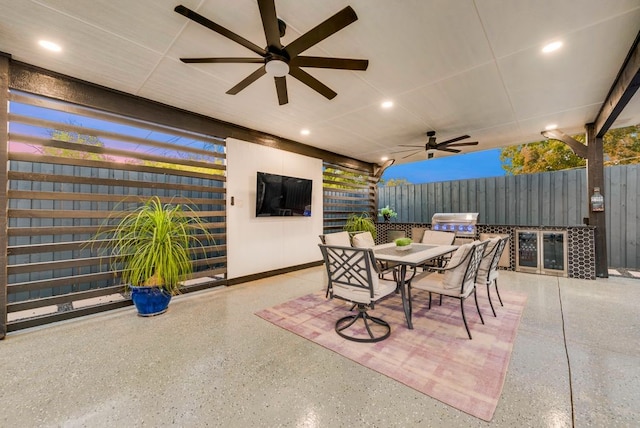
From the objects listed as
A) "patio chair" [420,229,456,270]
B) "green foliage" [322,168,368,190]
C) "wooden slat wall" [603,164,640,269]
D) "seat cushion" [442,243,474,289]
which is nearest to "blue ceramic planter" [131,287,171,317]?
"seat cushion" [442,243,474,289]

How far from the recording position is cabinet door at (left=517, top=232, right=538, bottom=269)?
198 inches

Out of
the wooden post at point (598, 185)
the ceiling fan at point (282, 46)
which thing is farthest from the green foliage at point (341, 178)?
the wooden post at point (598, 185)

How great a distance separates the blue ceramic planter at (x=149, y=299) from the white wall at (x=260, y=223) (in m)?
1.28

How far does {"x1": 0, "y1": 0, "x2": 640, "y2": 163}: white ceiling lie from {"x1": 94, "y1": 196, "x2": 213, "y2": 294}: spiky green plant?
5.40ft

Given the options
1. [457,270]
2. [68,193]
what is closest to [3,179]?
[68,193]

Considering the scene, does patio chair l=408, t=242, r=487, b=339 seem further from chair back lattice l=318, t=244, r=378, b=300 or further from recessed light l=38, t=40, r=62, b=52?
recessed light l=38, t=40, r=62, b=52

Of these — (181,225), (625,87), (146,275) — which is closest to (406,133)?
(625,87)

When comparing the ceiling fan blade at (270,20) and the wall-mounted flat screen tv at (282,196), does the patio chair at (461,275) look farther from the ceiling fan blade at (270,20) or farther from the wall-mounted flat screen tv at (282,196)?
the wall-mounted flat screen tv at (282,196)

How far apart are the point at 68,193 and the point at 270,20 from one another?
3002 millimetres

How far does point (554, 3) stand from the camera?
6.32ft

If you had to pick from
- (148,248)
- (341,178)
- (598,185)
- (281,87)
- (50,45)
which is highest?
(50,45)

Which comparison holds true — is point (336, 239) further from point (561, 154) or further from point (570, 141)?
point (561, 154)

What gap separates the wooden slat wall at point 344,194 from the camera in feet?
21.1

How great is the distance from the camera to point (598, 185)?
4480 mm
